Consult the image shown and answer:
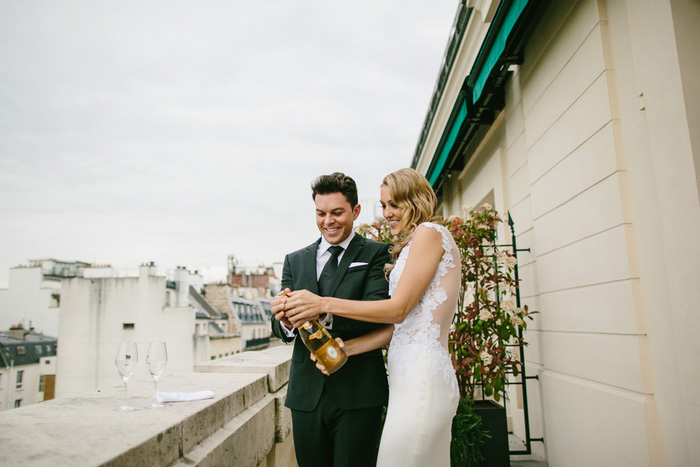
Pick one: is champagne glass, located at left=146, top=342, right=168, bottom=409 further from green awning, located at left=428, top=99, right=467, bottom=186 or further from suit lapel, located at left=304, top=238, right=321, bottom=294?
green awning, located at left=428, top=99, right=467, bottom=186

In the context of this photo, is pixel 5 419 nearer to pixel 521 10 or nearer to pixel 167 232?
pixel 521 10

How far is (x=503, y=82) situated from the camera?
4391 millimetres

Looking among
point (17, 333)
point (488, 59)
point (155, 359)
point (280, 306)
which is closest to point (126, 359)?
point (155, 359)

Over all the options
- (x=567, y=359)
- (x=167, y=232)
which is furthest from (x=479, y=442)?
(x=167, y=232)

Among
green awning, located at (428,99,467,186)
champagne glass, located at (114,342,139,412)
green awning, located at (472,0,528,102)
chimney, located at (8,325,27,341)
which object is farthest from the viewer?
chimney, located at (8,325,27,341)

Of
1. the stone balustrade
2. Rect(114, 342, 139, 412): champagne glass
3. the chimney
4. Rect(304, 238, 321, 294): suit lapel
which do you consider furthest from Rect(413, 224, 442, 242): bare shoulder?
the chimney

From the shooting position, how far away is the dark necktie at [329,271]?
183 centimetres

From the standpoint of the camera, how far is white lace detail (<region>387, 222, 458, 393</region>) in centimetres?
161

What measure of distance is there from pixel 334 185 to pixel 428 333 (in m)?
0.76

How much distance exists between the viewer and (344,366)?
1.68 metres

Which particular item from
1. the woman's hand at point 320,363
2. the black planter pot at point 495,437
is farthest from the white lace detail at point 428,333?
the black planter pot at point 495,437

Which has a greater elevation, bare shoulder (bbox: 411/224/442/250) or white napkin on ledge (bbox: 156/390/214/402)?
bare shoulder (bbox: 411/224/442/250)

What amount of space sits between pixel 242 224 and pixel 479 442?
1627 inches

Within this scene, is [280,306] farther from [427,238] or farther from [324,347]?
[427,238]
